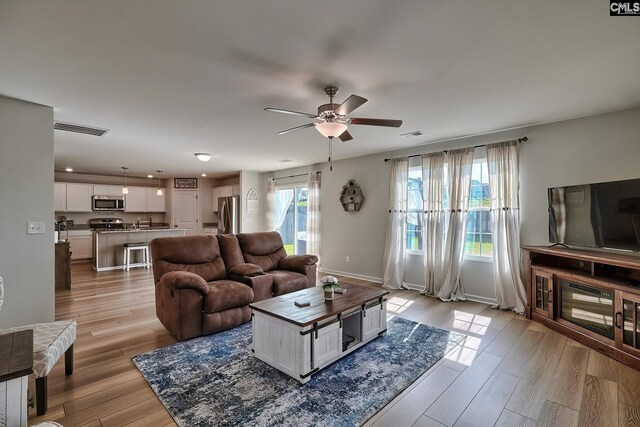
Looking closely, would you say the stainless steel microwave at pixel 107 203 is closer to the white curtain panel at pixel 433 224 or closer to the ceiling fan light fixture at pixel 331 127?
the ceiling fan light fixture at pixel 331 127

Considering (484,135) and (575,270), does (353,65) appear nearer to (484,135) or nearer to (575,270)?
(484,135)

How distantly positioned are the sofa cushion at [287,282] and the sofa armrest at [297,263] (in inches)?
4.7

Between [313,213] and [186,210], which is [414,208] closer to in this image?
[313,213]

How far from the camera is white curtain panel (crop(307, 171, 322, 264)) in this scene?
6.64 metres

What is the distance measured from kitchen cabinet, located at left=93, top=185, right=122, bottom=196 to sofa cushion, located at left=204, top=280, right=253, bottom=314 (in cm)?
691

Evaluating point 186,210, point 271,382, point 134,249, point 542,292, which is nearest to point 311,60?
point 271,382

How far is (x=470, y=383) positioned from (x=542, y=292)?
1985 mm

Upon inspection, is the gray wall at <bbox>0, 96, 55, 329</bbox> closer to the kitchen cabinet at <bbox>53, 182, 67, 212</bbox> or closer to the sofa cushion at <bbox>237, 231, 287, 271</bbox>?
the sofa cushion at <bbox>237, 231, 287, 271</bbox>

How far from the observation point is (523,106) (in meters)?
3.16

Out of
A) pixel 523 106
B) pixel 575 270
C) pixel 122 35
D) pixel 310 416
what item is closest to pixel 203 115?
pixel 122 35

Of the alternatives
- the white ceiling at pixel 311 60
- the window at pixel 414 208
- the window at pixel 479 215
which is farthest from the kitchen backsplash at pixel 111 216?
the window at pixel 479 215

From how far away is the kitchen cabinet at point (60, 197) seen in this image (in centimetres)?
753

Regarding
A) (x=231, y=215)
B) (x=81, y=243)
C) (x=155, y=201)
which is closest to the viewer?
(x=81, y=243)

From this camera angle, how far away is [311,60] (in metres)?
2.21
